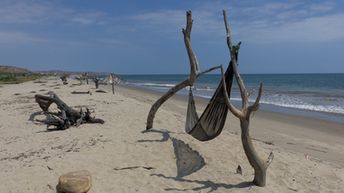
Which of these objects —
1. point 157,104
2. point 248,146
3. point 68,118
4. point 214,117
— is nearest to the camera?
point 248,146

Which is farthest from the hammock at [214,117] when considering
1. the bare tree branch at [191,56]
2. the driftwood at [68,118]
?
the driftwood at [68,118]

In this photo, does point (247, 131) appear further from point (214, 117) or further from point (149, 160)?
point (149, 160)

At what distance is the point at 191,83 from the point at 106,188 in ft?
10.0

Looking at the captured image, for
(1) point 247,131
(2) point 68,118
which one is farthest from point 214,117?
(2) point 68,118

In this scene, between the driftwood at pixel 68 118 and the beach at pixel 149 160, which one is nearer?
the beach at pixel 149 160

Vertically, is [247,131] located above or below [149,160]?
above

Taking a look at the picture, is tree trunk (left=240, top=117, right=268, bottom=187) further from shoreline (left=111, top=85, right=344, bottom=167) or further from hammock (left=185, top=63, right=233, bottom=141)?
shoreline (left=111, top=85, right=344, bottom=167)

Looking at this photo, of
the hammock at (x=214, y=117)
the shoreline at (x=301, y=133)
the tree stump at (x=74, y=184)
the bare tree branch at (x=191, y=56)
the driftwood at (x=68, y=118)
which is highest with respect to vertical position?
the bare tree branch at (x=191, y=56)

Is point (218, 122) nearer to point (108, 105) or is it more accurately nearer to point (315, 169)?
point (315, 169)

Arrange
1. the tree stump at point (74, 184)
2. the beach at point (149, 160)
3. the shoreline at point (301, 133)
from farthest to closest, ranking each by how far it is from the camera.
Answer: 1. the shoreline at point (301, 133)
2. the beach at point (149, 160)
3. the tree stump at point (74, 184)

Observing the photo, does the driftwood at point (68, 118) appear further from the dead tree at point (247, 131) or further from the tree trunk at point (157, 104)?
the dead tree at point (247, 131)

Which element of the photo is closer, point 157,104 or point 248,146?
point 248,146

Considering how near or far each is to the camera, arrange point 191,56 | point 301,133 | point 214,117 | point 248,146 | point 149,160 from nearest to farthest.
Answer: point 248,146 < point 149,160 < point 214,117 < point 191,56 < point 301,133

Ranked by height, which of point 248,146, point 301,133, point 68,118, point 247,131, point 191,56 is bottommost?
point 301,133
